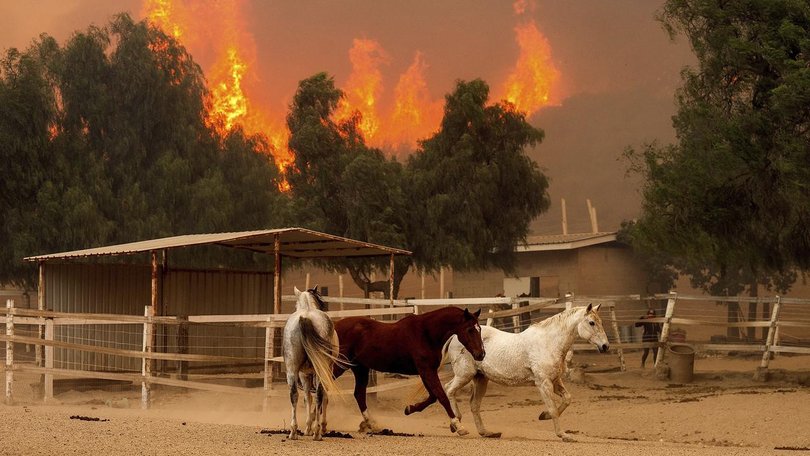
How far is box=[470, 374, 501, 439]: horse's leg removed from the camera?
12969 millimetres

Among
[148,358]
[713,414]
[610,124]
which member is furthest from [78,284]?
[610,124]

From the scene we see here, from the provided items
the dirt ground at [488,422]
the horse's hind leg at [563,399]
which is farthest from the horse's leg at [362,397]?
the horse's hind leg at [563,399]

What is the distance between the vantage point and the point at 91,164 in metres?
36.9

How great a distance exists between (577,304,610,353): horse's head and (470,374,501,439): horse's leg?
1479mm

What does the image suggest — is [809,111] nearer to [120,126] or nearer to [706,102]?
[706,102]

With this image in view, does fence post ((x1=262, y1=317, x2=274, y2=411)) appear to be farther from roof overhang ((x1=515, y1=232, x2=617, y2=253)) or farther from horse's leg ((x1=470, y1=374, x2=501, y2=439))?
roof overhang ((x1=515, y1=232, x2=617, y2=253))

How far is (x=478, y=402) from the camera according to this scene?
13.4 m

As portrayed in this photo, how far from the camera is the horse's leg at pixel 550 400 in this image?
12844mm

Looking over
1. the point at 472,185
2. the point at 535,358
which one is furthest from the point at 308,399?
the point at 472,185

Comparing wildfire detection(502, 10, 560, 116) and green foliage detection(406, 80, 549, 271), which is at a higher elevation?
wildfire detection(502, 10, 560, 116)

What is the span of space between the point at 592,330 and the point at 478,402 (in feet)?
5.85

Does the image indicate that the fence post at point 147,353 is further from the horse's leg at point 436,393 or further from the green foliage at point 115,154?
the green foliage at point 115,154

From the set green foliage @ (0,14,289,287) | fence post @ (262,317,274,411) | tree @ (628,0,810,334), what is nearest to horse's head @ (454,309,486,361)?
fence post @ (262,317,274,411)

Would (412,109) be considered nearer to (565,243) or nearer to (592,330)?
(565,243)
